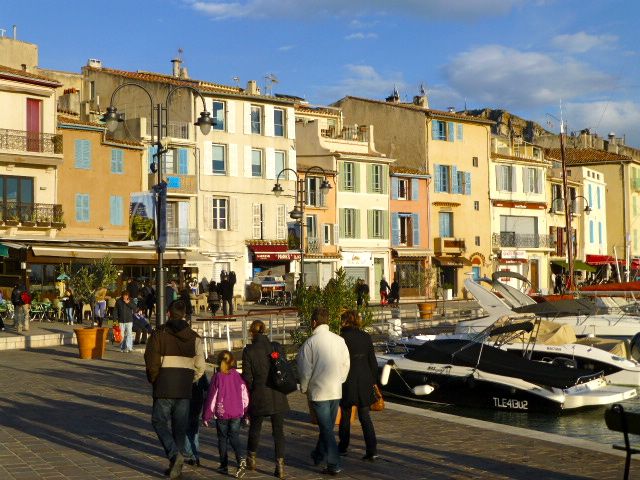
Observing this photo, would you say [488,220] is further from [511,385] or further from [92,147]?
[511,385]

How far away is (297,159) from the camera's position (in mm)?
66375

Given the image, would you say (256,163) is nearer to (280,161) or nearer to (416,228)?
(280,161)

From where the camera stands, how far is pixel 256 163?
60594 millimetres

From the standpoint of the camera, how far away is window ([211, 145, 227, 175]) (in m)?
58.6

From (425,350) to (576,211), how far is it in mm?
65930

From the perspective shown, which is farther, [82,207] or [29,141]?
[82,207]

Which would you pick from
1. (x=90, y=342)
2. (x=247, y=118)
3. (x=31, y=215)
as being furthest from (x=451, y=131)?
(x=90, y=342)

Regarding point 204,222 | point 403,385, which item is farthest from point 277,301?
point 403,385

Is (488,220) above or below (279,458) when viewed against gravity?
above

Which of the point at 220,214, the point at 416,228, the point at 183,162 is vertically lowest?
the point at 416,228

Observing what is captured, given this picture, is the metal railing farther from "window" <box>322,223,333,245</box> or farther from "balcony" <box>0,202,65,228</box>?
"window" <box>322,223,333,245</box>

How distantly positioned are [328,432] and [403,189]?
59.2m

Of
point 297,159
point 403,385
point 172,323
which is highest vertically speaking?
point 297,159

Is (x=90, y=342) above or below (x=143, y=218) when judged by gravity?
below
